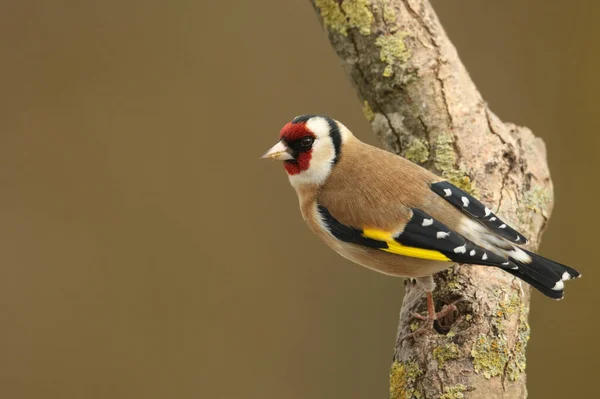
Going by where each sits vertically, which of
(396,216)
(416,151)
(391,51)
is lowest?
(396,216)

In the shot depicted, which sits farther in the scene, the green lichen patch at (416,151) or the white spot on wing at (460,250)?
the green lichen patch at (416,151)

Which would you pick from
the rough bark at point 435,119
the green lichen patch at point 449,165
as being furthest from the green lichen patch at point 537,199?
the green lichen patch at point 449,165

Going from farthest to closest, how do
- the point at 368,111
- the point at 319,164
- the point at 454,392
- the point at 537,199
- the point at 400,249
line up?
the point at 368,111 < the point at 537,199 < the point at 319,164 < the point at 400,249 < the point at 454,392

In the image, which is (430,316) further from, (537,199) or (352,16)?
(352,16)

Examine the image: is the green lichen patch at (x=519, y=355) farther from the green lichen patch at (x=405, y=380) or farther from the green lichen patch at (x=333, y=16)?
the green lichen patch at (x=333, y=16)

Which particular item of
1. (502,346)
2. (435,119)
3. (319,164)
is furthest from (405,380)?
(435,119)

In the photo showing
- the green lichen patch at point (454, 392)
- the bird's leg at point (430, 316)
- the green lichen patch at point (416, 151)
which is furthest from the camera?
the green lichen patch at point (416, 151)

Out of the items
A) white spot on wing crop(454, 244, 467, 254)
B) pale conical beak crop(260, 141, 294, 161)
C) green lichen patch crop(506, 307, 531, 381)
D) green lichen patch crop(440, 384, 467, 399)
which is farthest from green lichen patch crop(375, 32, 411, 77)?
green lichen patch crop(440, 384, 467, 399)

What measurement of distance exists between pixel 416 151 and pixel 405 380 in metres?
0.69

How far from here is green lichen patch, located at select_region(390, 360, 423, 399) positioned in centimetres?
179

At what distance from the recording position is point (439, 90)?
2229mm

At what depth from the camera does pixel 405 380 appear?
1.81m

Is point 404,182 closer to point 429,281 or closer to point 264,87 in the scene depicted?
point 429,281

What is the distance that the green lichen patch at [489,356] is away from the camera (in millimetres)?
1763
